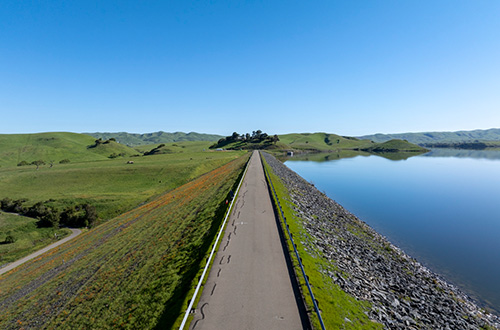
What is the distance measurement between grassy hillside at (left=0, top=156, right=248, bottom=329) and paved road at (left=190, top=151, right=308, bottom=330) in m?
1.50

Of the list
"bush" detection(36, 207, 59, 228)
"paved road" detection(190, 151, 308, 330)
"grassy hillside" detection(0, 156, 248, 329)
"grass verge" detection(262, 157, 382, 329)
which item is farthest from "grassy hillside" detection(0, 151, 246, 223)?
"grass verge" detection(262, 157, 382, 329)

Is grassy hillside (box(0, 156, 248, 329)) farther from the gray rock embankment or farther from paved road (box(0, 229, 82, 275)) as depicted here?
the gray rock embankment

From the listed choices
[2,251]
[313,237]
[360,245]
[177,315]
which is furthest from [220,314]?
[2,251]

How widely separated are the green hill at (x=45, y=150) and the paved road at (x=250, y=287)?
559 ft

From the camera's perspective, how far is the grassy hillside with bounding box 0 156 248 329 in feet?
39.5

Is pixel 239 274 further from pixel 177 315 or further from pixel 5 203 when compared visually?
pixel 5 203

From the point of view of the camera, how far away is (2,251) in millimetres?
35500

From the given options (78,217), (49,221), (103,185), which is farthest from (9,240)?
(103,185)

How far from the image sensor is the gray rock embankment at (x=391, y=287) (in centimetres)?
1135

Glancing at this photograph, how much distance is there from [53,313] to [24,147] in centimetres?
21004

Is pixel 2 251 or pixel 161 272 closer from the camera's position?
pixel 161 272

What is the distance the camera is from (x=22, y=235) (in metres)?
41.2

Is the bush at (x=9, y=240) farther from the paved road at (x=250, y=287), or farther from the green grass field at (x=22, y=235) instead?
the paved road at (x=250, y=287)

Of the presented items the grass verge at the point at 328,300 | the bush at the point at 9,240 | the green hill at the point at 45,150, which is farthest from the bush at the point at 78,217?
the green hill at the point at 45,150
